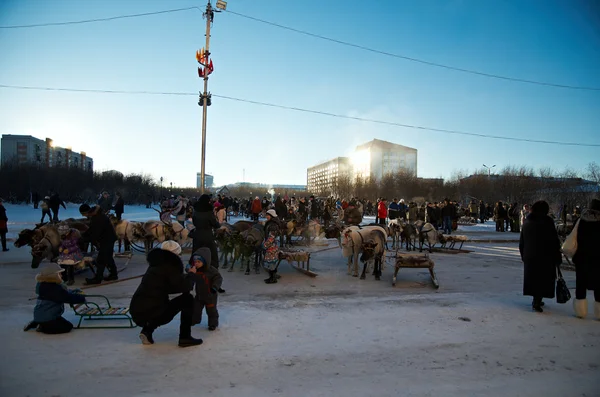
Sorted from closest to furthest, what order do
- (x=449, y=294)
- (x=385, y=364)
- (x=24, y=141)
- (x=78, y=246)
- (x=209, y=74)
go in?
(x=385, y=364), (x=449, y=294), (x=78, y=246), (x=209, y=74), (x=24, y=141)

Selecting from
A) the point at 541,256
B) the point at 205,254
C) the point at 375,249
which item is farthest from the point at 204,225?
the point at 541,256

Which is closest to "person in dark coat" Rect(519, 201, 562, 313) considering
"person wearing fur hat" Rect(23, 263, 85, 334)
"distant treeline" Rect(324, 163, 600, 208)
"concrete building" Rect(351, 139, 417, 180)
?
"person wearing fur hat" Rect(23, 263, 85, 334)

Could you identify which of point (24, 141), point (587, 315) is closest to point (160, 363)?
point (587, 315)

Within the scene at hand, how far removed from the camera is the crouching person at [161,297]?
4.36 meters

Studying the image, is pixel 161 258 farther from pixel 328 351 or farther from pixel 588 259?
pixel 588 259

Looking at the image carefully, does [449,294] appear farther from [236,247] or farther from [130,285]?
[130,285]

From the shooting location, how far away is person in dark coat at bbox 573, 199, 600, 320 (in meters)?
5.80

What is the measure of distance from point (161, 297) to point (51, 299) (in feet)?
5.23

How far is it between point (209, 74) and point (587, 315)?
1636cm

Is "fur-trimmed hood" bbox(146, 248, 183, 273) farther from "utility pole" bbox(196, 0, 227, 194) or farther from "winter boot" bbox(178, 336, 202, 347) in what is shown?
"utility pole" bbox(196, 0, 227, 194)

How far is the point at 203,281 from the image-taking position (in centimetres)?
486

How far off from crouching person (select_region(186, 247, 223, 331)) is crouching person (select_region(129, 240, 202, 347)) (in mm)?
314

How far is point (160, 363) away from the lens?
4.07m

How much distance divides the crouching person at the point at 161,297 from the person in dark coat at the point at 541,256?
18.3ft
